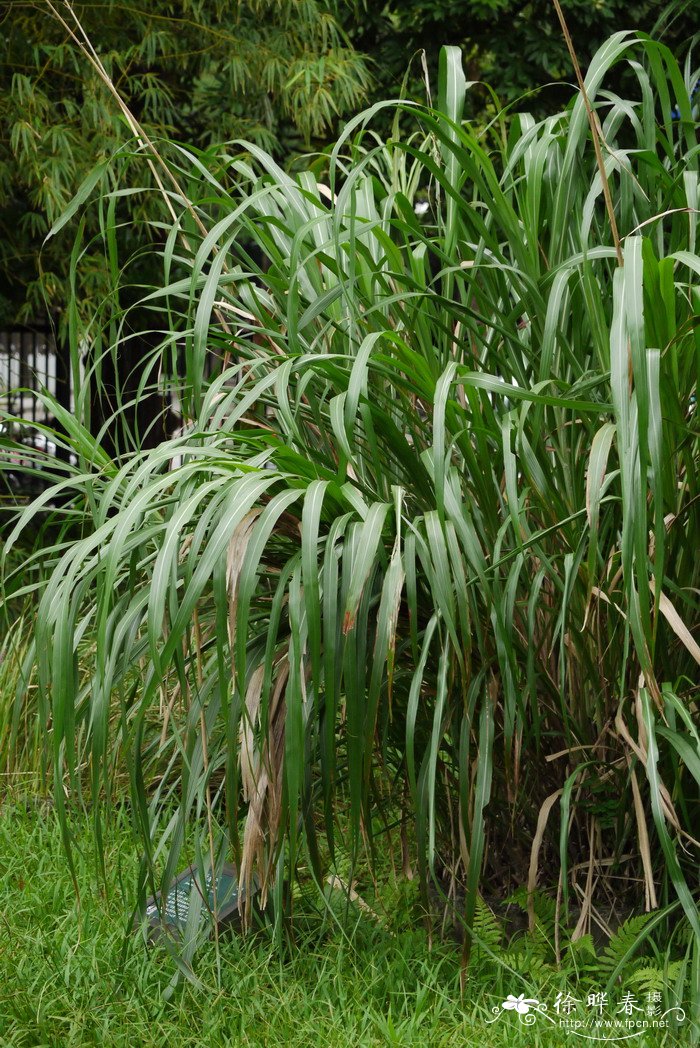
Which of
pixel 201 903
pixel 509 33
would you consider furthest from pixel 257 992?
pixel 509 33

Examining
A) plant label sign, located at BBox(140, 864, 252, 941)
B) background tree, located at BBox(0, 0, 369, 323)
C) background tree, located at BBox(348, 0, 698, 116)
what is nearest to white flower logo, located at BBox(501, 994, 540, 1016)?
plant label sign, located at BBox(140, 864, 252, 941)

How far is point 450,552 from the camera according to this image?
169 centimetres

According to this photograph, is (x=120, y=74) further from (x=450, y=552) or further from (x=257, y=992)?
(x=257, y=992)

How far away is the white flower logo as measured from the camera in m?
1.75

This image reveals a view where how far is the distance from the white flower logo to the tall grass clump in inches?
5.6

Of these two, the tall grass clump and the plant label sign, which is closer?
the tall grass clump

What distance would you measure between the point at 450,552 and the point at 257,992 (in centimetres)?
82

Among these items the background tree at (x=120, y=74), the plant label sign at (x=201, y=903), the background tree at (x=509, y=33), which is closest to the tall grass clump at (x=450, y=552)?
the plant label sign at (x=201, y=903)

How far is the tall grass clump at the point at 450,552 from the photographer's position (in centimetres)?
163

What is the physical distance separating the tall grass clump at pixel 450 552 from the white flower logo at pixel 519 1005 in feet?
0.47

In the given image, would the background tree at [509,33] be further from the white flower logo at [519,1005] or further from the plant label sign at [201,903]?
the white flower logo at [519,1005]

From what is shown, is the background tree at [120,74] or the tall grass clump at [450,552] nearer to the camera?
the tall grass clump at [450,552]

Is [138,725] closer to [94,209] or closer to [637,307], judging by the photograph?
[637,307]

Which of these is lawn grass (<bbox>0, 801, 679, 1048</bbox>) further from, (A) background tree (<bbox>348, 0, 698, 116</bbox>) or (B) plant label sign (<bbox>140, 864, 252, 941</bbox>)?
(A) background tree (<bbox>348, 0, 698, 116</bbox>)
